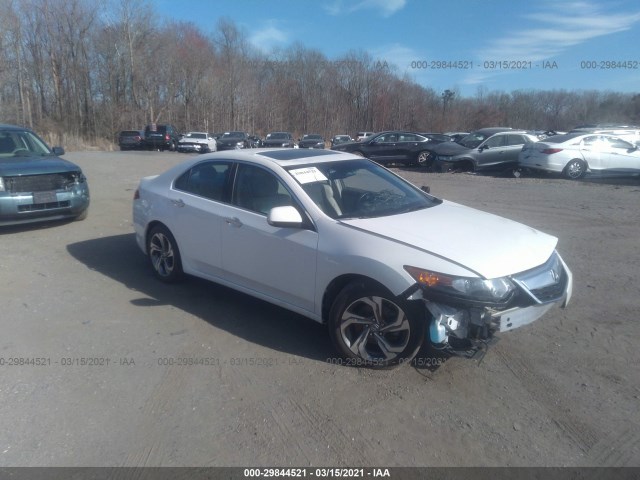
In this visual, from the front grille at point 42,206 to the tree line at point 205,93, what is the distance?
1871 inches

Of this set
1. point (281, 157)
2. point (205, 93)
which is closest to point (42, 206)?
point (281, 157)

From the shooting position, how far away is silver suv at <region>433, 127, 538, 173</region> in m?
19.0

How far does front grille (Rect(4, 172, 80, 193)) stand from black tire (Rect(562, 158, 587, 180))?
14187 mm

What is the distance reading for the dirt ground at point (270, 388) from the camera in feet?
10.4

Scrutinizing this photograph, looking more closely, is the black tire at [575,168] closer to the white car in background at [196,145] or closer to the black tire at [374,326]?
the black tire at [374,326]

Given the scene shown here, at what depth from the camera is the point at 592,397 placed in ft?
12.1

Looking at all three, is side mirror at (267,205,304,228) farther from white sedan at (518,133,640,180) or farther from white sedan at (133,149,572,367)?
white sedan at (518,133,640,180)

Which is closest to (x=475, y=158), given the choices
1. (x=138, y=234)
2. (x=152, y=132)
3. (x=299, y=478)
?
(x=138, y=234)

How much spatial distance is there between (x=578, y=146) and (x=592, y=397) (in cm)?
1508

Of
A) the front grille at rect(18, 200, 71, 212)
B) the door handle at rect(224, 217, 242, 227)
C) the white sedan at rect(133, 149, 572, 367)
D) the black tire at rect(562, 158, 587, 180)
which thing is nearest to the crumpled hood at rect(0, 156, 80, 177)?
the front grille at rect(18, 200, 71, 212)

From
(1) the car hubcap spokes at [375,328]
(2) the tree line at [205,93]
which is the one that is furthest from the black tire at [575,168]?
(2) the tree line at [205,93]

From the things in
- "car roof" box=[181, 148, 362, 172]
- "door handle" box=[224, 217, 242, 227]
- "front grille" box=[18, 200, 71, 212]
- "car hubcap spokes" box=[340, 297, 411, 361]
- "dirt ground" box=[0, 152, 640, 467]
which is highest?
"car roof" box=[181, 148, 362, 172]

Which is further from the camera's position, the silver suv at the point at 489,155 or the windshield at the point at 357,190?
the silver suv at the point at 489,155

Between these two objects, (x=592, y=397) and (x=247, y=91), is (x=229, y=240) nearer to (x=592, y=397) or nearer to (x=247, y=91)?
(x=592, y=397)
